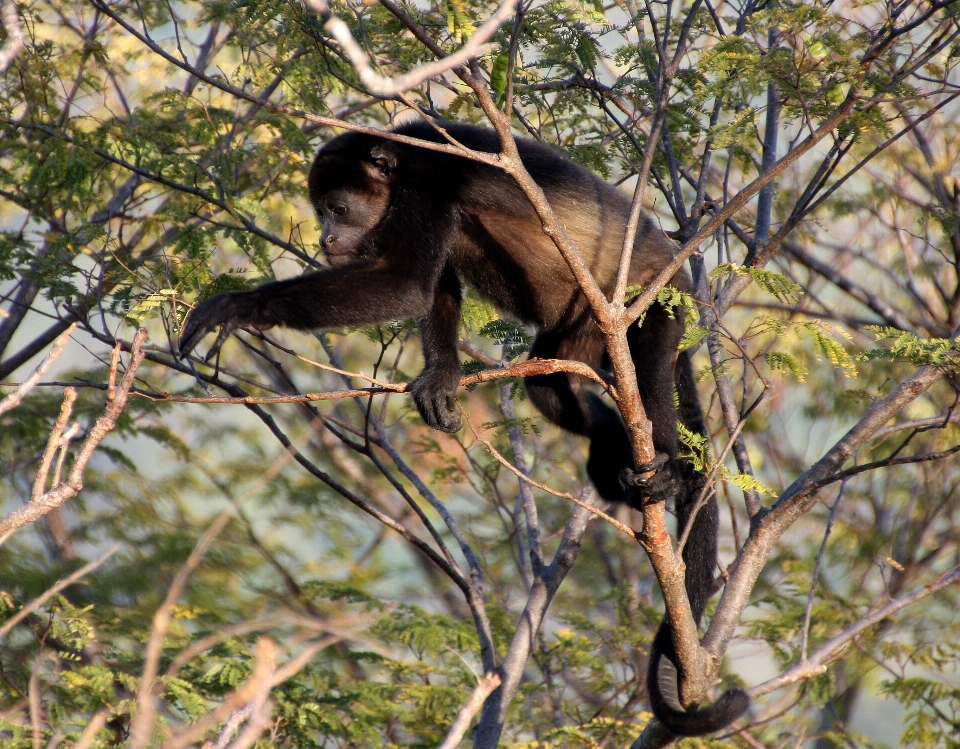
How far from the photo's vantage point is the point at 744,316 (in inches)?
401

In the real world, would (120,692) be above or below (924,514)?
below

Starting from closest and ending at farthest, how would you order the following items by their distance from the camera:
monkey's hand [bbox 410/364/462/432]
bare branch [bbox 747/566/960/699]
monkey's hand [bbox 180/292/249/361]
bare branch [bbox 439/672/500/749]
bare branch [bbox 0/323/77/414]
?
bare branch [bbox 439/672/500/749], bare branch [bbox 0/323/77/414], monkey's hand [bbox 180/292/249/361], bare branch [bbox 747/566/960/699], monkey's hand [bbox 410/364/462/432]

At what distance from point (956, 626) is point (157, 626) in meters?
7.02

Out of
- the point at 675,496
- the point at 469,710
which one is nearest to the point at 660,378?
the point at 675,496

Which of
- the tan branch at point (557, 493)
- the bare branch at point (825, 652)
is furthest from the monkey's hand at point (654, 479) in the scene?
the bare branch at point (825, 652)

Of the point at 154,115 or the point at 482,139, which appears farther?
the point at 154,115

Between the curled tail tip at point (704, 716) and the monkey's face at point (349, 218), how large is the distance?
8.33 ft

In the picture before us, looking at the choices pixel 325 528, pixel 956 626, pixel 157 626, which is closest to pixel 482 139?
pixel 157 626

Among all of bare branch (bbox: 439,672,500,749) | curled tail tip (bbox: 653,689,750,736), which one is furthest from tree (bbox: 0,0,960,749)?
curled tail tip (bbox: 653,689,750,736)

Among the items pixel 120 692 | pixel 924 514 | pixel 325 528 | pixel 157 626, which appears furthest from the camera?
pixel 325 528

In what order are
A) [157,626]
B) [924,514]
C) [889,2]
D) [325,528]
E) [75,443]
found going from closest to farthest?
[157,626]
[889,2]
[75,443]
[924,514]
[325,528]

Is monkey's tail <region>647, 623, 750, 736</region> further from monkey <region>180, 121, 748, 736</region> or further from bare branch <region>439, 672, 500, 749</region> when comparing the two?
bare branch <region>439, 672, 500, 749</region>

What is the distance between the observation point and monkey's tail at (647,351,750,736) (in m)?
3.69

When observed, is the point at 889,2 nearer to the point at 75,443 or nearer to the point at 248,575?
the point at 75,443
